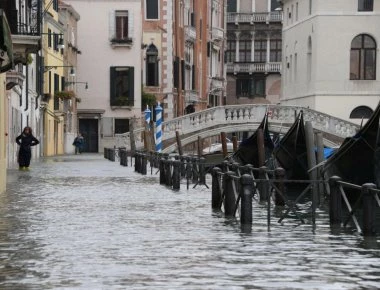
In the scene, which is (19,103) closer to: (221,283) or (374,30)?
(374,30)

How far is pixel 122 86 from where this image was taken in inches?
3044

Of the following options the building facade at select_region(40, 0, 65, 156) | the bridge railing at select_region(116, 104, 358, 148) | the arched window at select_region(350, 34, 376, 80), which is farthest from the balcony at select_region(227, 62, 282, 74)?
the bridge railing at select_region(116, 104, 358, 148)

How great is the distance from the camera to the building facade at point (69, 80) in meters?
71.2

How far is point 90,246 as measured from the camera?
1516cm

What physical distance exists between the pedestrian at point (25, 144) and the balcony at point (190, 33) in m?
45.4

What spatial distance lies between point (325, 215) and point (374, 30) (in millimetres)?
46250

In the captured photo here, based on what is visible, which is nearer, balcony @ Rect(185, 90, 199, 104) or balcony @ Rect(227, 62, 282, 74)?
balcony @ Rect(185, 90, 199, 104)

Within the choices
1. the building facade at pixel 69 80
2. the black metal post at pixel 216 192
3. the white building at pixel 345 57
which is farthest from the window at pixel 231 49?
the black metal post at pixel 216 192

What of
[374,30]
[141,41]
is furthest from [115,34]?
[374,30]

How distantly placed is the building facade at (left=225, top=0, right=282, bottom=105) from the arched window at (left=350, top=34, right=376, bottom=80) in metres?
40.6

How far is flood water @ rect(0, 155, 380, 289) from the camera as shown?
11844 mm

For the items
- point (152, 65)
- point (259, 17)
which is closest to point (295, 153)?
point (152, 65)

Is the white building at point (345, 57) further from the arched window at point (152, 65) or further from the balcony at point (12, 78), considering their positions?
the balcony at point (12, 78)

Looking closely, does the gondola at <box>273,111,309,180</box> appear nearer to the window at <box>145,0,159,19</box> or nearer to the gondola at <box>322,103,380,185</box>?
the gondola at <box>322,103,380,185</box>
